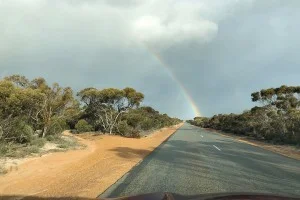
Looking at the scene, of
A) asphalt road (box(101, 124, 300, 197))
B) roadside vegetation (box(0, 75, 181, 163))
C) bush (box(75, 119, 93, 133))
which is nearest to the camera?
asphalt road (box(101, 124, 300, 197))

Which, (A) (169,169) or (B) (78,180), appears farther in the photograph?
(A) (169,169)

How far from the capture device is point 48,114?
87.0 feet

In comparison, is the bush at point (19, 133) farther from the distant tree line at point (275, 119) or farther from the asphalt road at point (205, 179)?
the distant tree line at point (275, 119)

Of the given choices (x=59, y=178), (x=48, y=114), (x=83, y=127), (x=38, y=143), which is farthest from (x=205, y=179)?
(x=83, y=127)

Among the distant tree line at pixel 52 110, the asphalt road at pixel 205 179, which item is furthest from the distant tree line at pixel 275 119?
the asphalt road at pixel 205 179

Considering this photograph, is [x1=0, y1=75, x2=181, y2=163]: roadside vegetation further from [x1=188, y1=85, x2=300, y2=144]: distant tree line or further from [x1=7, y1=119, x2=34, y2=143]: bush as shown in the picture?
[x1=188, y1=85, x2=300, y2=144]: distant tree line

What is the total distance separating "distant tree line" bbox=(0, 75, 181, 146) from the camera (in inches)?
792

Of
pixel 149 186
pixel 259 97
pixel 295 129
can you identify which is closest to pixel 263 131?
pixel 295 129

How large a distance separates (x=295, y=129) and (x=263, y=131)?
1009cm

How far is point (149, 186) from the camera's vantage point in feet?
30.8

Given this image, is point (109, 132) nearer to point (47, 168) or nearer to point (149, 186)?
point (47, 168)

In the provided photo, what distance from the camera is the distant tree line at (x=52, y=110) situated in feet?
66.0

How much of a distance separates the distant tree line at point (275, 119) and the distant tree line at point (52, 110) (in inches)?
602

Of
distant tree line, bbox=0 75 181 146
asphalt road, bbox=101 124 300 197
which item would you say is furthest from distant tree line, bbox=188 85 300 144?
asphalt road, bbox=101 124 300 197
